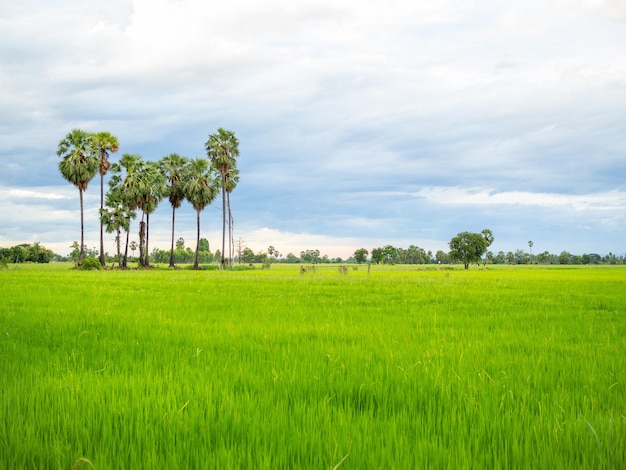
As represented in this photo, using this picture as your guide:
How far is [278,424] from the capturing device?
2.85 meters

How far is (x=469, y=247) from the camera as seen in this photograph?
136125mm

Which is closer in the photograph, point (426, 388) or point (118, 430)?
point (118, 430)

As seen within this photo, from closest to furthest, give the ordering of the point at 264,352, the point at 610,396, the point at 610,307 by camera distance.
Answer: the point at 610,396 → the point at 264,352 → the point at 610,307

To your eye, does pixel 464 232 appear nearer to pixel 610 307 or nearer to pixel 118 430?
pixel 610 307

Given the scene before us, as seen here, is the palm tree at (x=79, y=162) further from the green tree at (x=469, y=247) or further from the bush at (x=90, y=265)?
the green tree at (x=469, y=247)

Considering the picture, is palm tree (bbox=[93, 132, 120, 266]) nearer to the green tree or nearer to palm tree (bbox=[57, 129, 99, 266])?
palm tree (bbox=[57, 129, 99, 266])

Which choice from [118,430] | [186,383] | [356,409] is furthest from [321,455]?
[186,383]

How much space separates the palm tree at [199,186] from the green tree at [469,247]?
84779 mm

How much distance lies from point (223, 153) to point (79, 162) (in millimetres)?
23453

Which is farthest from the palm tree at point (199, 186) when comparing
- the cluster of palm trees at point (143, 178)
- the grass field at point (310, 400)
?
the grass field at point (310, 400)

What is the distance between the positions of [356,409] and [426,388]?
Result: 0.78 m

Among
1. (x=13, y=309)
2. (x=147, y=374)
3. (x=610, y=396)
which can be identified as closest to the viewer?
(x=610, y=396)

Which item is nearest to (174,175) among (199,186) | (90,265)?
(199,186)

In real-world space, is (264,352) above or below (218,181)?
below
